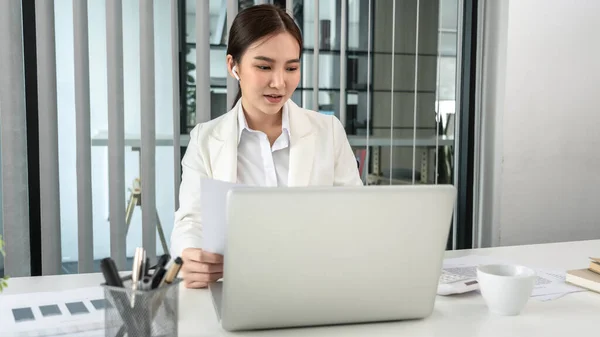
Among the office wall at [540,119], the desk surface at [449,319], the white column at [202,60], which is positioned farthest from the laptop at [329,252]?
the office wall at [540,119]

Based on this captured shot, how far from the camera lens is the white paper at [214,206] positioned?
1076 millimetres

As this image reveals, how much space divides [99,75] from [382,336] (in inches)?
75.8

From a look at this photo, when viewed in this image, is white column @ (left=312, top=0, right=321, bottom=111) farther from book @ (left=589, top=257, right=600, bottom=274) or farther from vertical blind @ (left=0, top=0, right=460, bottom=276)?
book @ (left=589, top=257, right=600, bottom=274)

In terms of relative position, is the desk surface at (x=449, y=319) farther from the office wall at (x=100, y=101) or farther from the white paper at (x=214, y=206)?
the office wall at (x=100, y=101)

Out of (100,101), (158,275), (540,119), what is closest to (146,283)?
(158,275)

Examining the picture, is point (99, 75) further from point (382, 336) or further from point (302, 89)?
point (382, 336)

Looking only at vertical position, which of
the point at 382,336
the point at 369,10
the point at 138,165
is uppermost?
the point at 369,10

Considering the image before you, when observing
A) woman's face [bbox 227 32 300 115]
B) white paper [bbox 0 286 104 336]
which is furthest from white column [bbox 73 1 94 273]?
white paper [bbox 0 286 104 336]

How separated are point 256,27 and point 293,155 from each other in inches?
16.7

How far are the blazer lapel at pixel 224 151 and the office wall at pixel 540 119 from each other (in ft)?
5.92

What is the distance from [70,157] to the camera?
8.28ft

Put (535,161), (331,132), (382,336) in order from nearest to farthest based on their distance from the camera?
(382,336) → (331,132) → (535,161)

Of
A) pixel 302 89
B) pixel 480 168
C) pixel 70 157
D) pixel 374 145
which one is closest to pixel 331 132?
pixel 302 89

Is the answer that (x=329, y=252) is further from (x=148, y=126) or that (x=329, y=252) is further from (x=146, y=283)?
(x=148, y=126)
